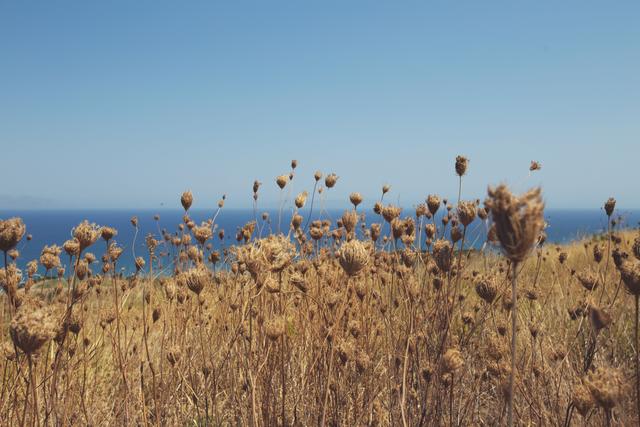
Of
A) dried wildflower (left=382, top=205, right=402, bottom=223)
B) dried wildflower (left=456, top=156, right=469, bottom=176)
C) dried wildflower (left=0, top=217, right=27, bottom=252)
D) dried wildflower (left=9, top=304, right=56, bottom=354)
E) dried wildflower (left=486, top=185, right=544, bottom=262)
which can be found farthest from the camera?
dried wildflower (left=382, top=205, right=402, bottom=223)

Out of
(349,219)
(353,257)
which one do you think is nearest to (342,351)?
(353,257)

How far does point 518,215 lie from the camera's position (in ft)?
3.43

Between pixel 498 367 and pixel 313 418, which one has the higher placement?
pixel 498 367

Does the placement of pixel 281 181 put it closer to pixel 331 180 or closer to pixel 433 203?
pixel 331 180

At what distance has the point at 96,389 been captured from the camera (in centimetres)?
385

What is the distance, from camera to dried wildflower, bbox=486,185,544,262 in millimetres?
1042

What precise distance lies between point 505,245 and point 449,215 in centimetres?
327

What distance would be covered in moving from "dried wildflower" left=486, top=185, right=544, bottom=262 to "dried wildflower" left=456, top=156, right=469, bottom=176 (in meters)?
1.94

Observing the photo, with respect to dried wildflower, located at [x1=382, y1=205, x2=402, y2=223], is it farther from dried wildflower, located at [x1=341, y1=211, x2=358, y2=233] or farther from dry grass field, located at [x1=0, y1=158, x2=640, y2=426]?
dried wildflower, located at [x1=341, y1=211, x2=358, y2=233]

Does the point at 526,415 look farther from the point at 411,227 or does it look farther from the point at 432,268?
the point at 411,227

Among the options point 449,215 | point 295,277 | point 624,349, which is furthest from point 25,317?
point 624,349

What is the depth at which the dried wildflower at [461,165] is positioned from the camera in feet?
9.67

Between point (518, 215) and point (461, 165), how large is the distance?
2007 mm

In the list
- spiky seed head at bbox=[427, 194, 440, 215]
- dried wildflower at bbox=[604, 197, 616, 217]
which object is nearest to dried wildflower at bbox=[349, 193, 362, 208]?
spiky seed head at bbox=[427, 194, 440, 215]
